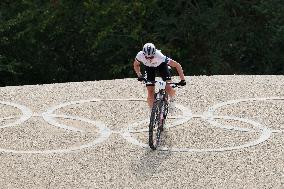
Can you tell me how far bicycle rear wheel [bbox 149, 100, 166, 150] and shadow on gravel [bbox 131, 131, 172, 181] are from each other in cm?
19

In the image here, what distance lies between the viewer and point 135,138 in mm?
12172

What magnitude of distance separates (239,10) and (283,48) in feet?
9.05

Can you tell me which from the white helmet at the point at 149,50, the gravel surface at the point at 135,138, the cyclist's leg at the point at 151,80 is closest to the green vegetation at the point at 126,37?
the gravel surface at the point at 135,138

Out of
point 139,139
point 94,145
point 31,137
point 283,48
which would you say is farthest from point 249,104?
point 283,48

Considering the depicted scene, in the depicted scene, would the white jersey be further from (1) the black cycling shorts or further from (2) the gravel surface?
(2) the gravel surface

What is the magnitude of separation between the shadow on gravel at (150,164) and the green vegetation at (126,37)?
15041 millimetres

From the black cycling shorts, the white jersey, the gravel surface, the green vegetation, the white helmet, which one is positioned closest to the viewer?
the gravel surface

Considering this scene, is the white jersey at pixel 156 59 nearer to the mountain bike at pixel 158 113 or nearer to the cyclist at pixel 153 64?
the cyclist at pixel 153 64

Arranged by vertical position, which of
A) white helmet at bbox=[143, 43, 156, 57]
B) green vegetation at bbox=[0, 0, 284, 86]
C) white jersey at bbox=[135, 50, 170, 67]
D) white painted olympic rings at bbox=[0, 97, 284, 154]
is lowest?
green vegetation at bbox=[0, 0, 284, 86]

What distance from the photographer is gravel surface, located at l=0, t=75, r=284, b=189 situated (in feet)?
33.0

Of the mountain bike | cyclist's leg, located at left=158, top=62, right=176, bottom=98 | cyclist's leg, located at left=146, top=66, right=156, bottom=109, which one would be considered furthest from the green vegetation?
the mountain bike

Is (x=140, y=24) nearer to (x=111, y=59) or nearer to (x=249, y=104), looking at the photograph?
(x=111, y=59)

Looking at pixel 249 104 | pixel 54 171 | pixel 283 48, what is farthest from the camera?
pixel 283 48

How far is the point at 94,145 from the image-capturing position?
38.8ft
